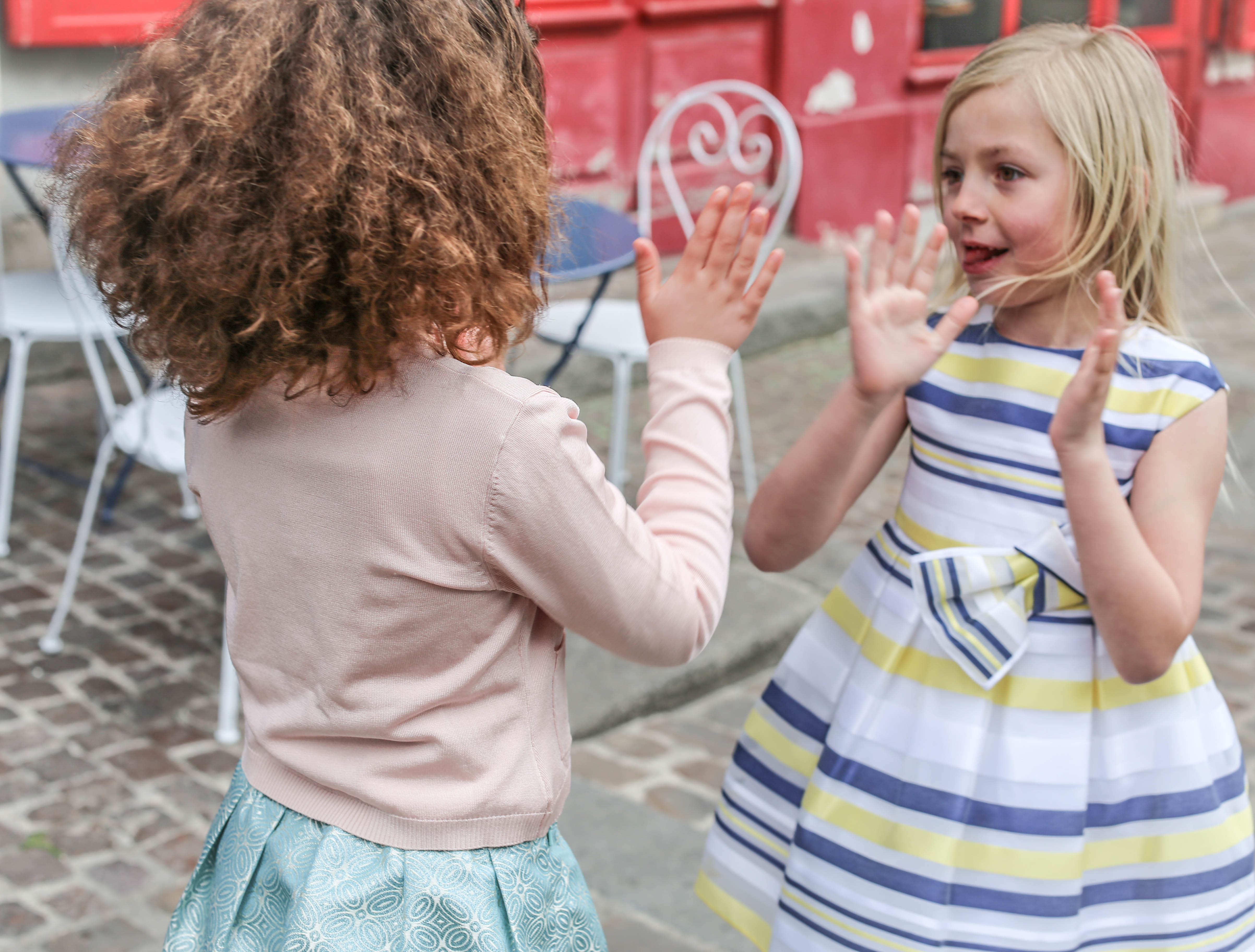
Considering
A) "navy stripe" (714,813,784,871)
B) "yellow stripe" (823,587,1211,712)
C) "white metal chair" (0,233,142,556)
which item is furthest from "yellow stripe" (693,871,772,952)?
"white metal chair" (0,233,142,556)

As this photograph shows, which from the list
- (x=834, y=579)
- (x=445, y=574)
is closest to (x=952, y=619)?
(x=445, y=574)

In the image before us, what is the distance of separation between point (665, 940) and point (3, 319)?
2384 mm

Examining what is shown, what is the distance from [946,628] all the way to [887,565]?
0.53 ft

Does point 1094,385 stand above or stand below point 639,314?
above

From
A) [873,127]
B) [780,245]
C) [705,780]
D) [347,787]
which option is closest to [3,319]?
[705,780]

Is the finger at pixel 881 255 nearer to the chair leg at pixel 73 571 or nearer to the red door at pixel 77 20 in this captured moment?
the chair leg at pixel 73 571

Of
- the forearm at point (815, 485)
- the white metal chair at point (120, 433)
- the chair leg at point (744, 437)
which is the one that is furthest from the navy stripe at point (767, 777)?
the chair leg at point (744, 437)

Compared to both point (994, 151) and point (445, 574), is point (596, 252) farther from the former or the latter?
point (445, 574)

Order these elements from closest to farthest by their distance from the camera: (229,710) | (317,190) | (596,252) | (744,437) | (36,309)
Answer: (317,190), (229,710), (596,252), (36,309), (744,437)

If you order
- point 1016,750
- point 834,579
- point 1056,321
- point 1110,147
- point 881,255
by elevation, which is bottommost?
point 834,579

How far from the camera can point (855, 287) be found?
140cm

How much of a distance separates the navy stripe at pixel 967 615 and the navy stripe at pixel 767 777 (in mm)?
318

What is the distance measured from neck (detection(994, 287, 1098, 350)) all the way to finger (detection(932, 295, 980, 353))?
232mm

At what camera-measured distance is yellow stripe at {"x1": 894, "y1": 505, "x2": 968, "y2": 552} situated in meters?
1.66
